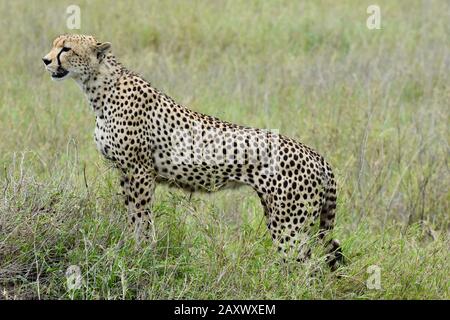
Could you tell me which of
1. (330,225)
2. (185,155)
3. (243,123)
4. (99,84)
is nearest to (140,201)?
(185,155)

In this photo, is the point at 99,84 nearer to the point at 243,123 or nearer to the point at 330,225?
the point at 330,225

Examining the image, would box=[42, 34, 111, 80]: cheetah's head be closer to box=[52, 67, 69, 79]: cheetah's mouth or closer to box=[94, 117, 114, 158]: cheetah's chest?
box=[52, 67, 69, 79]: cheetah's mouth

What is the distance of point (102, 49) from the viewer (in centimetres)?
513

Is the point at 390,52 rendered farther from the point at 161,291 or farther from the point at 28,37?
the point at 161,291

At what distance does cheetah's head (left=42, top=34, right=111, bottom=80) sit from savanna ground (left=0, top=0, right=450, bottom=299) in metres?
0.57

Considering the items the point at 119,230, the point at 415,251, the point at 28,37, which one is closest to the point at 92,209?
the point at 119,230

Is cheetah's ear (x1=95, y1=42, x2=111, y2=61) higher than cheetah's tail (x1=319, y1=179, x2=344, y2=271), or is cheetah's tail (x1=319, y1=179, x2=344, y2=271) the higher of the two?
cheetah's ear (x1=95, y1=42, x2=111, y2=61)

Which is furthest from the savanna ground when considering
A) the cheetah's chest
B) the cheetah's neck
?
the cheetah's neck

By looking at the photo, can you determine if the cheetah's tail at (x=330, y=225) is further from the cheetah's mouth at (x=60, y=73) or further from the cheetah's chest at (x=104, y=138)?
the cheetah's mouth at (x=60, y=73)

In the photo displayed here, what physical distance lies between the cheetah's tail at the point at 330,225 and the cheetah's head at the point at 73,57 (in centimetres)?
141

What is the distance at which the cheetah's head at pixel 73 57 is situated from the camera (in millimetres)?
5055

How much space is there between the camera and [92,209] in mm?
5234

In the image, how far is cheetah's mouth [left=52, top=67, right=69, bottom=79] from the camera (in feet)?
16.6

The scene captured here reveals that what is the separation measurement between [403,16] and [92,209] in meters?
7.05
